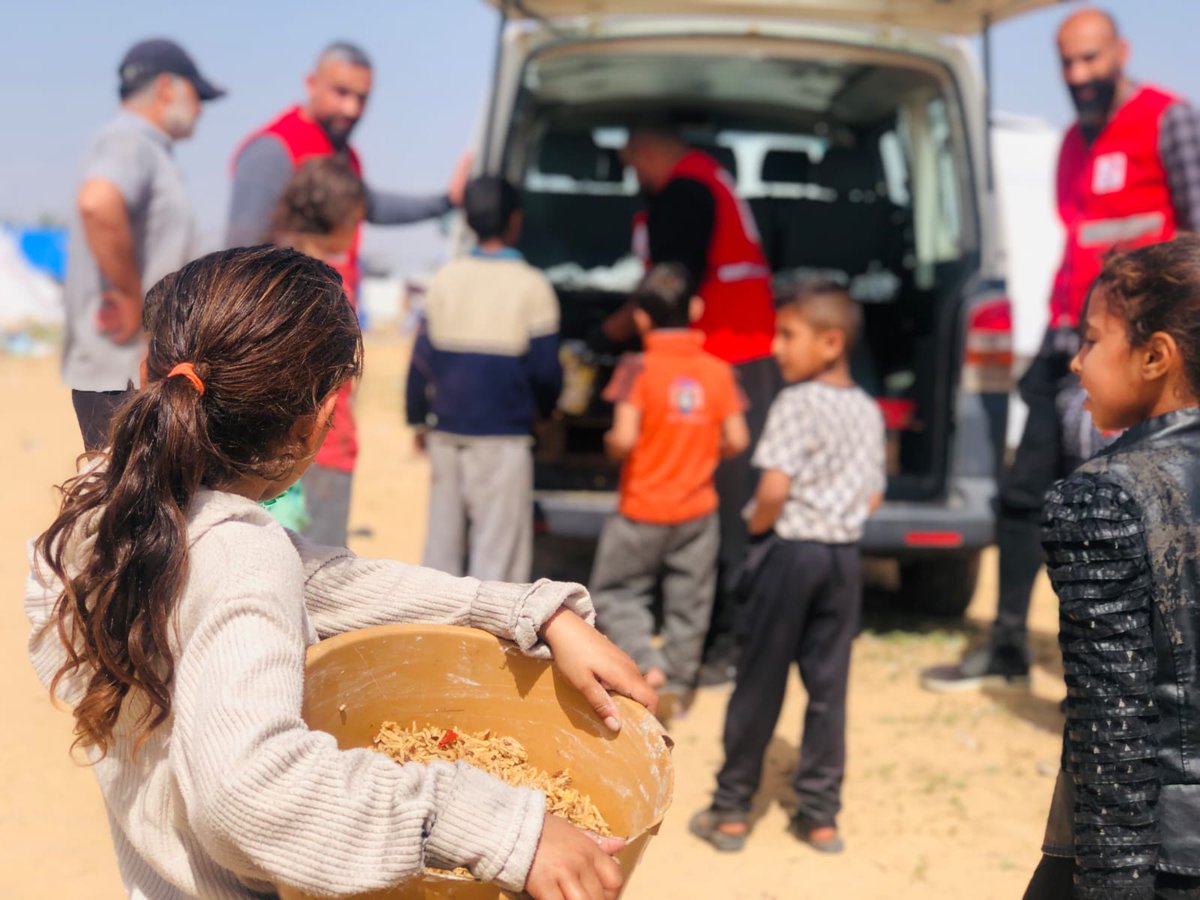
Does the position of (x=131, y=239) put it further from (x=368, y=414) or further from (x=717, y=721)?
(x=368, y=414)

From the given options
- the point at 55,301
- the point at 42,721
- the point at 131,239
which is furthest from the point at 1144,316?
the point at 55,301

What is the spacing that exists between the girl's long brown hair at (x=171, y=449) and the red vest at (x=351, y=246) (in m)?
1.86

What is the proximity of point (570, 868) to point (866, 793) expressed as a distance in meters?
2.48

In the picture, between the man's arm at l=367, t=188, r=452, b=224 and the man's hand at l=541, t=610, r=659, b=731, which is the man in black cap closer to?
the man's arm at l=367, t=188, r=452, b=224

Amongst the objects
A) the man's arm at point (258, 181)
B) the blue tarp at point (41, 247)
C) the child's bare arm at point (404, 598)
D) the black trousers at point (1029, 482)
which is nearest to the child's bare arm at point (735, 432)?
the black trousers at point (1029, 482)

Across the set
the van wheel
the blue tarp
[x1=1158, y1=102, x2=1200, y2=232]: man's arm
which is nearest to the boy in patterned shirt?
[x1=1158, y1=102, x2=1200, y2=232]: man's arm

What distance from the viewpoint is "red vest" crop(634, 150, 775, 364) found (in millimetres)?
4367

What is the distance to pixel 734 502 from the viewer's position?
14.0 feet

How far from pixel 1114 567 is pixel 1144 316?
42 centimetres

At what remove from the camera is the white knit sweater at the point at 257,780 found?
118cm

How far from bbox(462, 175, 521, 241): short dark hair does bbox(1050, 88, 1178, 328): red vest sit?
1914mm

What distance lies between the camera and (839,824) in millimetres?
3312

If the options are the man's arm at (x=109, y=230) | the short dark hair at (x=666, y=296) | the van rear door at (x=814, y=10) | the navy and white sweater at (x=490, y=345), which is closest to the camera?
the man's arm at (x=109, y=230)

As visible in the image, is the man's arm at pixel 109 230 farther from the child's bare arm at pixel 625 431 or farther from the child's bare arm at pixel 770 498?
the child's bare arm at pixel 770 498
